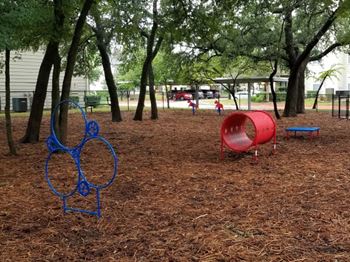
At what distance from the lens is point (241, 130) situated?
10086mm

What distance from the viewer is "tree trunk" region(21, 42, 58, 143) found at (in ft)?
35.4

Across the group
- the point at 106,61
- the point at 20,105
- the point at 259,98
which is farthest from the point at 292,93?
the point at 259,98

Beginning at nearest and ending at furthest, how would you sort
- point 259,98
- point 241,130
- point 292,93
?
1. point 241,130
2. point 292,93
3. point 259,98

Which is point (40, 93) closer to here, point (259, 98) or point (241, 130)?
point (241, 130)

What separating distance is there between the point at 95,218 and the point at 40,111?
21.8 ft

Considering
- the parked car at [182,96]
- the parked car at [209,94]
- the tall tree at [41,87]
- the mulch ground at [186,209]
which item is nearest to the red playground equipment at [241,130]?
the mulch ground at [186,209]

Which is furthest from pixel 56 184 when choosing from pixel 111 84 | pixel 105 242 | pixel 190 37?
pixel 111 84

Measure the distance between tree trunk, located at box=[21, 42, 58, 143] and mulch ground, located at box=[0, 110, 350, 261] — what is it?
1.85m

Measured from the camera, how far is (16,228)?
4820 millimetres

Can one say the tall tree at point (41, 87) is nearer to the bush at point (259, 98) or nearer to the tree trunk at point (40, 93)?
the tree trunk at point (40, 93)

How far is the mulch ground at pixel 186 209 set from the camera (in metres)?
4.12

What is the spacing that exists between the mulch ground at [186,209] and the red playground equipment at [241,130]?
0.84 ft

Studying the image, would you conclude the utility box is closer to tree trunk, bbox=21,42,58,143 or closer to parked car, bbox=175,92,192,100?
tree trunk, bbox=21,42,58,143

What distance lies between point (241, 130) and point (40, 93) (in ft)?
16.1
